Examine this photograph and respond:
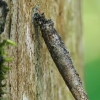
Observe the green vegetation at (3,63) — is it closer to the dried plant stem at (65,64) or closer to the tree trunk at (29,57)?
the tree trunk at (29,57)

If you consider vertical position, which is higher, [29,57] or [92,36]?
[92,36]

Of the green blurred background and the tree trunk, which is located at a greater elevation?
the green blurred background

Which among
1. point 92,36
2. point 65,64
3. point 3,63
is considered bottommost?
point 3,63

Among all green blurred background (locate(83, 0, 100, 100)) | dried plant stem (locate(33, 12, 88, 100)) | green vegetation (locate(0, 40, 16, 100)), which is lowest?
green vegetation (locate(0, 40, 16, 100))

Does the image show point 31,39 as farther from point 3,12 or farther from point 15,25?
point 3,12

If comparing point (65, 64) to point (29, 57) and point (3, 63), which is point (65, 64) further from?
point (3, 63)

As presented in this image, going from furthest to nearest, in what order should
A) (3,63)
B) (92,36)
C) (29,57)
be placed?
(92,36)
(29,57)
(3,63)

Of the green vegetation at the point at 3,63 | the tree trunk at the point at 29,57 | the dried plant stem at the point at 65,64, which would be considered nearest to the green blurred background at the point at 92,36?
the tree trunk at the point at 29,57

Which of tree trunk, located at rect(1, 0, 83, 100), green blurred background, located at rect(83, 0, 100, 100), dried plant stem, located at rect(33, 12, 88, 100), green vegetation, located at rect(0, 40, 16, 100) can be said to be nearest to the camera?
green vegetation, located at rect(0, 40, 16, 100)

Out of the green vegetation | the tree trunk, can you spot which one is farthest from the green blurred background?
the green vegetation

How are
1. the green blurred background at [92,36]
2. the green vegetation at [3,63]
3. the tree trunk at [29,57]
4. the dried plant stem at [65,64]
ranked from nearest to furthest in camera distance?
the green vegetation at [3,63] < the tree trunk at [29,57] < the dried plant stem at [65,64] < the green blurred background at [92,36]

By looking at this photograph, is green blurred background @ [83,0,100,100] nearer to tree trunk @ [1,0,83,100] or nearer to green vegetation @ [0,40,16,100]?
tree trunk @ [1,0,83,100]

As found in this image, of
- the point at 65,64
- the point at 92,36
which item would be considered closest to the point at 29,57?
the point at 65,64
